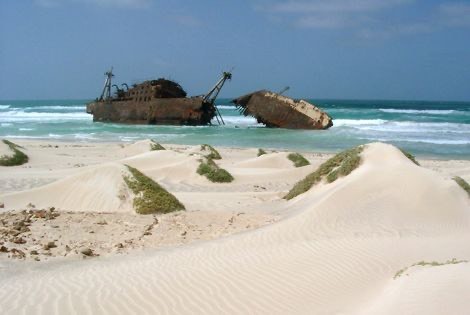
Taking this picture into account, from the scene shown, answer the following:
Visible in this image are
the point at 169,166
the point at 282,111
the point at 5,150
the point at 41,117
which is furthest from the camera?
the point at 41,117

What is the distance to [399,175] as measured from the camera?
371 inches

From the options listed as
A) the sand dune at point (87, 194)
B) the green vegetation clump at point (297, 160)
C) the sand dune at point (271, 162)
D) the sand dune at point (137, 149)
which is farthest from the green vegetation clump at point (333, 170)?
the sand dune at point (137, 149)

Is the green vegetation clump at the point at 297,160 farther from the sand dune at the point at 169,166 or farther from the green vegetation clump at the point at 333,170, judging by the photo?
the green vegetation clump at the point at 333,170

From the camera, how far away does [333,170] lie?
10789mm

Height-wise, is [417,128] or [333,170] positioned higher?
[333,170]

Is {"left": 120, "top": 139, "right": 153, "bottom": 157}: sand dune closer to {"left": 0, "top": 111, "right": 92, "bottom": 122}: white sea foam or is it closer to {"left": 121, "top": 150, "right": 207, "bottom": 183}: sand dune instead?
{"left": 121, "top": 150, "right": 207, "bottom": 183}: sand dune

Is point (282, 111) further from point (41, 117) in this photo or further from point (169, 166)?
point (41, 117)

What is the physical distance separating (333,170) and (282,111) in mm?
28813

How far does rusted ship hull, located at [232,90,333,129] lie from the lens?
38156 millimetres

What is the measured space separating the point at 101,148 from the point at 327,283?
20.7 metres

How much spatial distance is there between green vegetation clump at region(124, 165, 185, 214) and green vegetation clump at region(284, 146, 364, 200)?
8.45 feet

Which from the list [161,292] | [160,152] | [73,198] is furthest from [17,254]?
[160,152]

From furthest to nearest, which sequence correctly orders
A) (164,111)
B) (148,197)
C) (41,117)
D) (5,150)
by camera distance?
(41,117), (164,111), (5,150), (148,197)

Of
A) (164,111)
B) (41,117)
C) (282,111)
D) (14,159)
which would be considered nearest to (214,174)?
(14,159)
